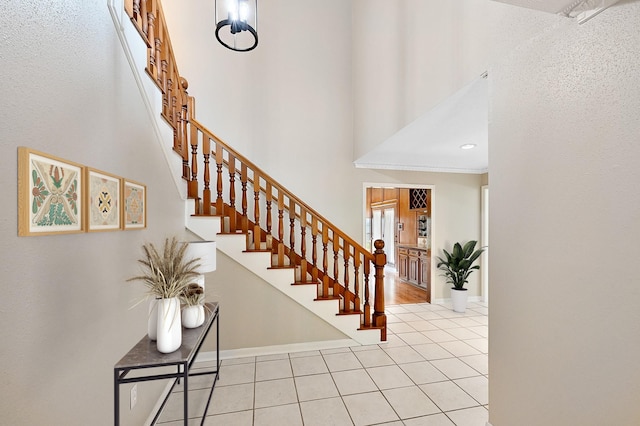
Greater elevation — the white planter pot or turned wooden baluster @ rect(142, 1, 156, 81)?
turned wooden baluster @ rect(142, 1, 156, 81)

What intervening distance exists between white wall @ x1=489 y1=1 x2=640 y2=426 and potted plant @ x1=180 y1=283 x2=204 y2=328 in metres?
1.94

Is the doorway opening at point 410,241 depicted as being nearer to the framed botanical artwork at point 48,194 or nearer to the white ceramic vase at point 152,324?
the white ceramic vase at point 152,324

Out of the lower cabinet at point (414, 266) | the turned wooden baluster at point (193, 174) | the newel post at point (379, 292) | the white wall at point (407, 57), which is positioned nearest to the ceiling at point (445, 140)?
the white wall at point (407, 57)

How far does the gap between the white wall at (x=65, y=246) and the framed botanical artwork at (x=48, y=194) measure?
0.03 meters

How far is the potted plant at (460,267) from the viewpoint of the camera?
4305mm

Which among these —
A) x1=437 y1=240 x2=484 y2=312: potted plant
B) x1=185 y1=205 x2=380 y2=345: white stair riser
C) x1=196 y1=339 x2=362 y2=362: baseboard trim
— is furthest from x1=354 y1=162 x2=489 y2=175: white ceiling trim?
x1=196 y1=339 x2=362 y2=362: baseboard trim

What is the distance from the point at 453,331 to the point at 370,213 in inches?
230

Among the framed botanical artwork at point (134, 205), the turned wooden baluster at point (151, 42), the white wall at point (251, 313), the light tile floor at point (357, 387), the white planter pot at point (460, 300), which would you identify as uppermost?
the turned wooden baluster at point (151, 42)

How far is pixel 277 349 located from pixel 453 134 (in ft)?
10.1

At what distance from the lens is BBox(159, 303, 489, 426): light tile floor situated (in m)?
2.00

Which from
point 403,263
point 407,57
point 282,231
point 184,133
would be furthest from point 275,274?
point 403,263

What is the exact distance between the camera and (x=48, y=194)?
1.03 m

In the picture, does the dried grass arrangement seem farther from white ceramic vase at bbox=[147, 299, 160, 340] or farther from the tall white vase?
the tall white vase

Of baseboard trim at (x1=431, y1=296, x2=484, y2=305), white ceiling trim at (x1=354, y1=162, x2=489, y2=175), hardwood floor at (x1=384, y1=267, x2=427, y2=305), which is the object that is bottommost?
hardwood floor at (x1=384, y1=267, x2=427, y2=305)
